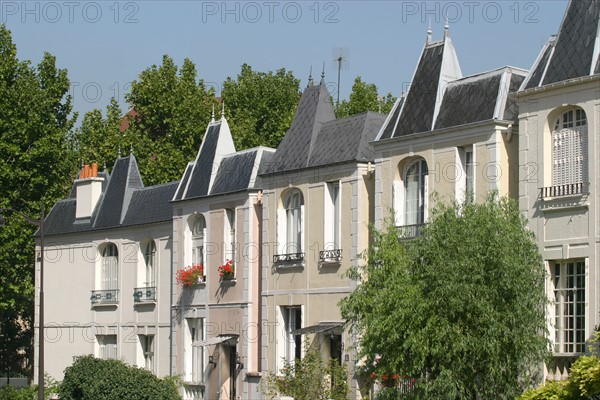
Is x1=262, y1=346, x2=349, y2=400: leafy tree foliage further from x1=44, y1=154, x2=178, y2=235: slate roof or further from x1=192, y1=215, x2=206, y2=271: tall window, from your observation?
x1=44, y1=154, x2=178, y2=235: slate roof

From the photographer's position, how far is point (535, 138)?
27.1 metres

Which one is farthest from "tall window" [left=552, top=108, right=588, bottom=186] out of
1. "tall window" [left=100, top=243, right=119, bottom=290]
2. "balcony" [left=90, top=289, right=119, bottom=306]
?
"tall window" [left=100, top=243, right=119, bottom=290]

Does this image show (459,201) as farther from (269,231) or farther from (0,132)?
(0,132)

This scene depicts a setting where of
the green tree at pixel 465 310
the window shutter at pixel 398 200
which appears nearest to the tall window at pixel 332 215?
the window shutter at pixel 398 200

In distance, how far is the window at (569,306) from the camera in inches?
1024

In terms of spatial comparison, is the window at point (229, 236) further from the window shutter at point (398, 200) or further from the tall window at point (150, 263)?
the window shutter at point (398, 200)

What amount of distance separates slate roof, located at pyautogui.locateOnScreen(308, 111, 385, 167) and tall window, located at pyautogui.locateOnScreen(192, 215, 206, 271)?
21.9 ft

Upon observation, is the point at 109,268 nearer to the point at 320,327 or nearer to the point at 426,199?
the point at 320,327

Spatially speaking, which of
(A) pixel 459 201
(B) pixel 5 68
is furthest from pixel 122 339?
Result: (A) pixel 459 201

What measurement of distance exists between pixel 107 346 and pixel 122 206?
5.16 metres

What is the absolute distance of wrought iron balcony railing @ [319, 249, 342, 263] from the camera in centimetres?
3303

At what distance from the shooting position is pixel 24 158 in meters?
51.2

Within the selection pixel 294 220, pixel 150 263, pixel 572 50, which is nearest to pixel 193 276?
pixel 150 263

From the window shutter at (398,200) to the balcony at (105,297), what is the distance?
1656cm
